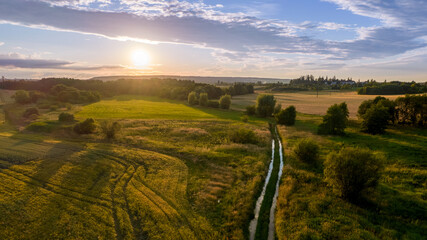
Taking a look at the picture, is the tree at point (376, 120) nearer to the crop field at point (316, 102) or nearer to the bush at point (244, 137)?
the bush at point (244, 137)

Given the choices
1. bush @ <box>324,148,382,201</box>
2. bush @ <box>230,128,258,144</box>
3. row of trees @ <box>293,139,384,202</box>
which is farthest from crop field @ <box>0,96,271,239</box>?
bush @ <box>324,148,382,201</box>

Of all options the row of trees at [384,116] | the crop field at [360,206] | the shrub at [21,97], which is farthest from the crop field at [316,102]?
the shrub at [21,97]

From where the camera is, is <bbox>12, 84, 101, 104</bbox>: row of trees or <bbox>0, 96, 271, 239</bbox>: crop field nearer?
<bbox>0, 96, 271, 239</bbox>: crop field

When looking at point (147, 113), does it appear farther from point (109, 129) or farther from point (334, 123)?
point (334, 123)

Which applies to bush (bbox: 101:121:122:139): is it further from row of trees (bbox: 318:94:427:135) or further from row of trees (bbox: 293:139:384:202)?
row of trees (bbox: 318:94:427:135)

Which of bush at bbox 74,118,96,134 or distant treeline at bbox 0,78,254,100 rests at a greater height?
distant treeline at bbox 0,78,254,100

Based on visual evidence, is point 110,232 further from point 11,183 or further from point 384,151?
point 384,151

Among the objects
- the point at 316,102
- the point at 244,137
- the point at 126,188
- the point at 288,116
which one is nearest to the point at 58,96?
the point at 244,137
